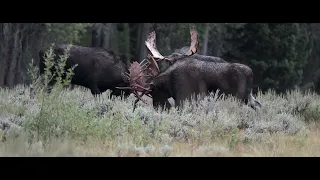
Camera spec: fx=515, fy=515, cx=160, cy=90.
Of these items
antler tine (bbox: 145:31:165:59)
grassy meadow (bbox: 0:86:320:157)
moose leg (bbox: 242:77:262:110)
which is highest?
antler tine (bbox: 145:31:165:59)

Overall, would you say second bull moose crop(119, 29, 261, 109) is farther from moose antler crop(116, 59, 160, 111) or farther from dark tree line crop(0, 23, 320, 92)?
dark tree line crop(0, 23, 320, 92)

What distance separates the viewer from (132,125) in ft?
27.3

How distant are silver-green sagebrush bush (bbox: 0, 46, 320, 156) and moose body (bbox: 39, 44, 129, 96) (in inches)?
82.2

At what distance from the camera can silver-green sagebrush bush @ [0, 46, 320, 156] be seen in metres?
7.37

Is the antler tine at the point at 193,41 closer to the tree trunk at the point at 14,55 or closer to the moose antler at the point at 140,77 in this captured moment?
the moose antler at the point at 140,77

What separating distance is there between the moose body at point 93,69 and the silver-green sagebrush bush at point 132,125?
6.85 ft

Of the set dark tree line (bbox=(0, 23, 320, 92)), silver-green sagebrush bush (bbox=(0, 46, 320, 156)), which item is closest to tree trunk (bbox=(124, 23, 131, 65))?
dark tree line (bbox=(0, 23, 320, 92))

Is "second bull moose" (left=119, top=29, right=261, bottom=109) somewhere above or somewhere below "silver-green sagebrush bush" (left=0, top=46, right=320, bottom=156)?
above

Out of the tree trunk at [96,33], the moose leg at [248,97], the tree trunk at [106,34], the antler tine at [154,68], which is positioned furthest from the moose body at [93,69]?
the tree trunk at [106,34]

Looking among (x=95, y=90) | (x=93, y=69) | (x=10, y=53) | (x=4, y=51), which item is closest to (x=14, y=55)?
(x=10, y=53)

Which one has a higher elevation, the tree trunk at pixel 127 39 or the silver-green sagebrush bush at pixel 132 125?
the tree trunk at pixel 127 39

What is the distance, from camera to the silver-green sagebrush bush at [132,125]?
290 inches

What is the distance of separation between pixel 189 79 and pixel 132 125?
3958mm
